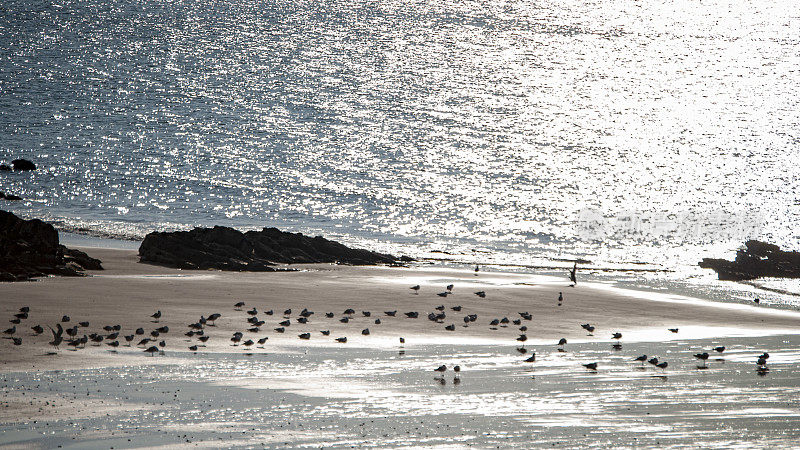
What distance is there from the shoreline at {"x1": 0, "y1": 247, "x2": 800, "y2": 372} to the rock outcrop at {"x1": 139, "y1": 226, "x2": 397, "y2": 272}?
3.72 ft

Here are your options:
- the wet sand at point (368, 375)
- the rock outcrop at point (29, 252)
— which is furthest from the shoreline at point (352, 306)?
the rock outcrop at point (29, 252)

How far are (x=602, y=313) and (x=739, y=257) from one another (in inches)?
758

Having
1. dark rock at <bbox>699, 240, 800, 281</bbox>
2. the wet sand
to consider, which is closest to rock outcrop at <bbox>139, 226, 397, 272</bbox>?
the wet sand

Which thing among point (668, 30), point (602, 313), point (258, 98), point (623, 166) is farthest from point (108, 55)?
point (602, 313)

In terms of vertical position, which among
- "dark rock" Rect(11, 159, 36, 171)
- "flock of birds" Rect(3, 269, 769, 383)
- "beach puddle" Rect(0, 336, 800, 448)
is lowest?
"beach puddle" Rect(0, 336, 800, 448)

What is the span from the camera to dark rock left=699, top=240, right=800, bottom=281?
1647 inches

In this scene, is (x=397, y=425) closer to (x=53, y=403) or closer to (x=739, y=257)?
(x=53, y=403)

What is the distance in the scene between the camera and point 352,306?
2464 centimetres

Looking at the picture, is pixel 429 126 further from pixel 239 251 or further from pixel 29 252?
pixel 29 252

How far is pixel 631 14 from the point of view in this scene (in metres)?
170

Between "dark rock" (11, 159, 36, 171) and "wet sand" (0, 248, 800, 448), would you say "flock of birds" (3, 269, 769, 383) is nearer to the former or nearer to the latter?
"wet sand" (0, 248, 800, 448)

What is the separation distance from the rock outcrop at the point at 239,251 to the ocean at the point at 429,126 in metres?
8.24

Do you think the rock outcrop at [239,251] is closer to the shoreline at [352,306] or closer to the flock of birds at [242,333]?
the shoreline at [352,306]

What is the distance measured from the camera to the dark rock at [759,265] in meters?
41.8
